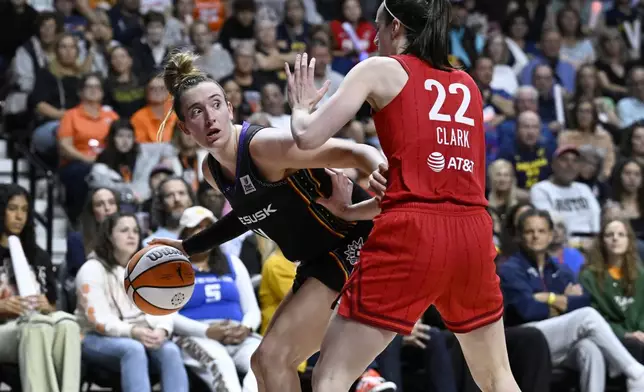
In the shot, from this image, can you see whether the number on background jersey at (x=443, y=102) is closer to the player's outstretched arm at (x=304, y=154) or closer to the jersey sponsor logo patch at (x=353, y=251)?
the player's outstretched arm at (x=304, y=154)

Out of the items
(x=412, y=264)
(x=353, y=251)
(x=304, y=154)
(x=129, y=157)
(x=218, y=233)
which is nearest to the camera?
(x=412, y=264)

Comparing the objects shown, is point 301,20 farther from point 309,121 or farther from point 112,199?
point 309,121

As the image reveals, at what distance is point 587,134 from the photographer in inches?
412

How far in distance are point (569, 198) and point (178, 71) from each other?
5.46 meters

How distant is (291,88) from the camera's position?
3.88 meters

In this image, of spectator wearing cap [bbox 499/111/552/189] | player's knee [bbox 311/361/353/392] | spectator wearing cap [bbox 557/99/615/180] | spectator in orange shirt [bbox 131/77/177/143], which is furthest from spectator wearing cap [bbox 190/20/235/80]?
player's knee [bbox 311/361/353/392]

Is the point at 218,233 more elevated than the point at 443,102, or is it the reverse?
the point at 443,102

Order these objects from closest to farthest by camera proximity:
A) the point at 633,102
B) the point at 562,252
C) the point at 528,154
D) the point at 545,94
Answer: the point at 562,252 → the point at 528,154 → the point at 545,94 → the point at 633,102

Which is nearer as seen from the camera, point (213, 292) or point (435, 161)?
point (435, 161)

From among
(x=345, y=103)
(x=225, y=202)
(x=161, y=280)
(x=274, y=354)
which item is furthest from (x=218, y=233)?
(x=225, y=202)

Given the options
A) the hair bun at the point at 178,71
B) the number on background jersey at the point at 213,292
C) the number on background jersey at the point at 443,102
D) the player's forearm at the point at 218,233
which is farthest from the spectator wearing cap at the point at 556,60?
the number on background jersey at the point at 443,102

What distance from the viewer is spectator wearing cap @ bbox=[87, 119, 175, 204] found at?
8688mm

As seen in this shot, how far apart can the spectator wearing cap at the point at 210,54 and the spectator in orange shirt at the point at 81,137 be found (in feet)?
4.87

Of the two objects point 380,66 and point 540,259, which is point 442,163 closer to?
point 380,66
